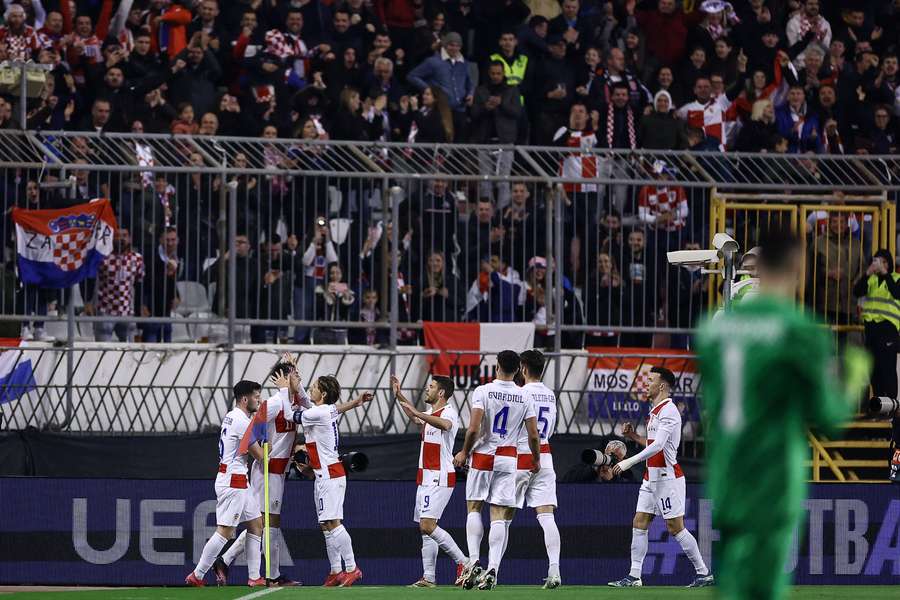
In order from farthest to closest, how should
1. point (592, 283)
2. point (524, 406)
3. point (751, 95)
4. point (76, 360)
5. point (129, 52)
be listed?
point (751, 95), point (129, 52), point (592, 283), point (76, 360), point (524, 406)

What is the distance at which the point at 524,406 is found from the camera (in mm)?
15789

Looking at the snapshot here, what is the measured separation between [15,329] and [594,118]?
8.73 metres

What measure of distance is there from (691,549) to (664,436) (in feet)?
3.84

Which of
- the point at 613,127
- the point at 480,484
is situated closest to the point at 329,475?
the point at 480,484

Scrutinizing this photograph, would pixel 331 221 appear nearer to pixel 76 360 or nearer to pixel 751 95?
pixel 76 360

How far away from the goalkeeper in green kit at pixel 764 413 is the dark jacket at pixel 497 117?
15417 millimetres

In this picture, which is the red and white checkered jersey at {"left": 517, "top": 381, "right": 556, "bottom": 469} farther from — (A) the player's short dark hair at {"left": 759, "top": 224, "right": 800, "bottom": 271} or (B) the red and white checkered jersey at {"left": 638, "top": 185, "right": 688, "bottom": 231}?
(A) the player's short dark hair at {"left": 759, "top": 224, "right": 800, "bottom": 271}

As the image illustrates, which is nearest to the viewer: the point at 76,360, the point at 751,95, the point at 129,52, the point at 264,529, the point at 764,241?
the point at 764,241

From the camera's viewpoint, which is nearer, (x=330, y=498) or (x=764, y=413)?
(x=764, y=413)

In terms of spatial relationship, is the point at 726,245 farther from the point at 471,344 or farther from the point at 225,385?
the point at 225,385

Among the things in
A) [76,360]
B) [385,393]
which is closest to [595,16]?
[385,393]

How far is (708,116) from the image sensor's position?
24.9 meters

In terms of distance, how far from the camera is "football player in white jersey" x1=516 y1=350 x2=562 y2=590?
630 inches

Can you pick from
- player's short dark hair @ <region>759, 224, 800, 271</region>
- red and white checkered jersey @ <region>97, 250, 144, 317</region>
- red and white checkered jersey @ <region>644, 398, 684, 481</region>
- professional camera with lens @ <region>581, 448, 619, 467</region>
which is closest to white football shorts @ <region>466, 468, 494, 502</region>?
professional camera with lens @ <region>581, 448, 619, 467</region>
